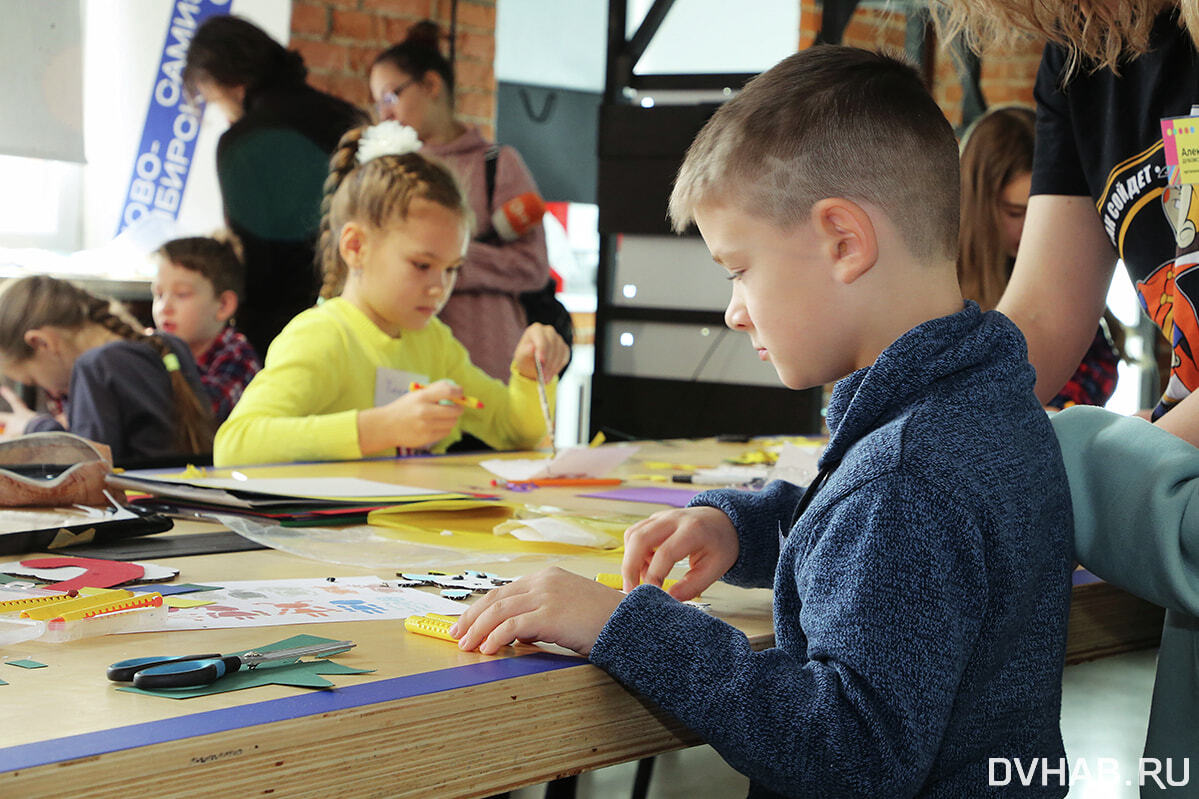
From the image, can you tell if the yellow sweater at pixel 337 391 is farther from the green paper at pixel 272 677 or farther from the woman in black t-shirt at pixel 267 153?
the green paper at pixel 272 677

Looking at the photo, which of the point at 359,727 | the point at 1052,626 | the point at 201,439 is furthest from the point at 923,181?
the point at 201,439

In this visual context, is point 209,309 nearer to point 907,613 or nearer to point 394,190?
point 394,190

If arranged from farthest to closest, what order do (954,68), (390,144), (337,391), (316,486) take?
(954,68) < (390,144) < (337,391) < (316,486)

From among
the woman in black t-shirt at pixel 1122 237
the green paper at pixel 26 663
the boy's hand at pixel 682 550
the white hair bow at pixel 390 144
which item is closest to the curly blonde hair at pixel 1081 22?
the woman in black t-shirt at pixel 1122 237

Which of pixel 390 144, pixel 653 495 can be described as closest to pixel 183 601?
pixel 653 495

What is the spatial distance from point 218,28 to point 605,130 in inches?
47.5

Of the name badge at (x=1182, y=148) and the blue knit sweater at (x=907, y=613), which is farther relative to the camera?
the name badge at (x=1182, y=148)

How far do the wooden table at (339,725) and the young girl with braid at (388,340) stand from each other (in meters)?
1.19

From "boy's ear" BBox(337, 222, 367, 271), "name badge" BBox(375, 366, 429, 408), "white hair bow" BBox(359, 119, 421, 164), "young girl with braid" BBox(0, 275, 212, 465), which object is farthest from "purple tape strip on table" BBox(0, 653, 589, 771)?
"young girl with braid" BBox(0, 275, 212, 465)

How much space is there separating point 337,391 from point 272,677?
5.12ft

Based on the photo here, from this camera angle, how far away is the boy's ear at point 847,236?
2.55ft

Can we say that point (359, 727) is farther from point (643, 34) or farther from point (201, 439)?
point (643, 34)

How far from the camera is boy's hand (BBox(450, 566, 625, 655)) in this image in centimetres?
70

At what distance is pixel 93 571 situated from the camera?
2.81 ft
